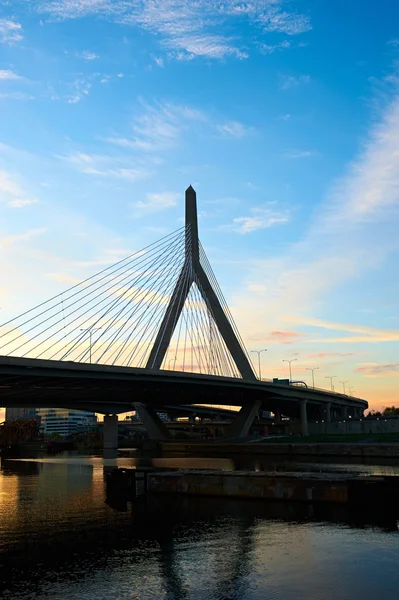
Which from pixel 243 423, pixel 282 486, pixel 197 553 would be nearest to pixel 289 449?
pixel 243 423

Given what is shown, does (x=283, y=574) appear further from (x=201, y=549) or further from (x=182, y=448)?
(x=182, y=448)

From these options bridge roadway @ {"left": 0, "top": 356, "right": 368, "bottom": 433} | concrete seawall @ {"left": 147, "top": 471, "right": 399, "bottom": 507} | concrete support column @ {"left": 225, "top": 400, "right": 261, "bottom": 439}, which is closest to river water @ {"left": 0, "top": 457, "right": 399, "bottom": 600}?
concrete seawall @ {"left": 147, "top": 471, "right": 399, "bottom": 507}

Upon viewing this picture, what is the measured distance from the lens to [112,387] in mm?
79688

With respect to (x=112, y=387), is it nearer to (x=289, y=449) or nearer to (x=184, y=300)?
(x=184, y=300)

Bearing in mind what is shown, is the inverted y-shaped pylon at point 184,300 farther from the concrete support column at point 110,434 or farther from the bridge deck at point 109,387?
the concrete support column at point 110,434

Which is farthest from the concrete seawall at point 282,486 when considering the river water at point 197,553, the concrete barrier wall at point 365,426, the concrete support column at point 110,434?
the concrete barrier wall at point 365,426

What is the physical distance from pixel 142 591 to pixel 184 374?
63444mm

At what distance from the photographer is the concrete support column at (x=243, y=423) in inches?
4267

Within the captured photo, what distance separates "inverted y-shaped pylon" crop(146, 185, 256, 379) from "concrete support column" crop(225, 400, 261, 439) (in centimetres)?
2307

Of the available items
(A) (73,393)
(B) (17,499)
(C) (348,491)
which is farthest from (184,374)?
(C) (348,491)

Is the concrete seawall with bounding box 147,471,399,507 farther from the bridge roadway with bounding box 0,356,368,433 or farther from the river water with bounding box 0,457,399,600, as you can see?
the bridge roadway with bounding box 0,356,368,433

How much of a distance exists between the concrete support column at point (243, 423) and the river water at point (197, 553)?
7701 centimetres

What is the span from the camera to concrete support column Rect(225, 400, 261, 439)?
356 ft

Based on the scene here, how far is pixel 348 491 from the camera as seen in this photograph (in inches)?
1216
